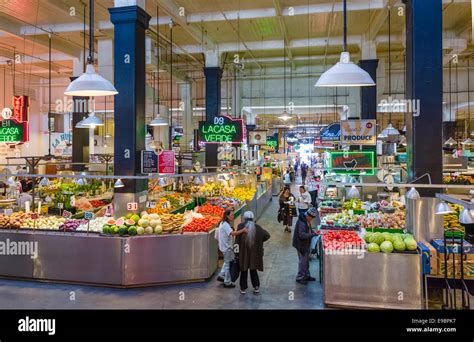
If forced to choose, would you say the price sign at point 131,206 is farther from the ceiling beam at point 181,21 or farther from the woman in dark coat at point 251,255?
the ceiling beam at point 181,21

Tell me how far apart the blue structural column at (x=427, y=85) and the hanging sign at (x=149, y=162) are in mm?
5134

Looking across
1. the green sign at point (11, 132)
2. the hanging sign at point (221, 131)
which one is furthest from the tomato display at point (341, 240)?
the green sign at point (11, 132)

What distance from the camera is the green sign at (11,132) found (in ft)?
40.1

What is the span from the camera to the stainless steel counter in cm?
604

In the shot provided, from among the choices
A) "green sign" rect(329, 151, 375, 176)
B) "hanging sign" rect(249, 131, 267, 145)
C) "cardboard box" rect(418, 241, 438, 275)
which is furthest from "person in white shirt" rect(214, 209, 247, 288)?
A: "hanging sign" rect(249, 131, 267, 145)

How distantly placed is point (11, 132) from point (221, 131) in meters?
6.52

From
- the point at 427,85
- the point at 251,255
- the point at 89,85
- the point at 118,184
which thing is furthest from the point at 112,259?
the point at 427,85

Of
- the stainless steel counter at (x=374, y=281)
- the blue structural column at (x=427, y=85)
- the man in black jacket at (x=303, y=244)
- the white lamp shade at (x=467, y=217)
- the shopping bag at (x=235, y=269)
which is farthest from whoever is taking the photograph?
the man in black jacket at (x=303, y=244)

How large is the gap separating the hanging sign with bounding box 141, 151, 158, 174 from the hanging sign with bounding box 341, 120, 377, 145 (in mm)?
5319

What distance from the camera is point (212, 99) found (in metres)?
14.0

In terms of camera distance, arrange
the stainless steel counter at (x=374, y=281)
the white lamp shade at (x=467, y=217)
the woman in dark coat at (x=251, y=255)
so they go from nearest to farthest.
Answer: the white lamp shade at (x=467, y=217), the stainless steel counter at (x=374, y=281), the woman in dark coat at (x=251, y=255)
